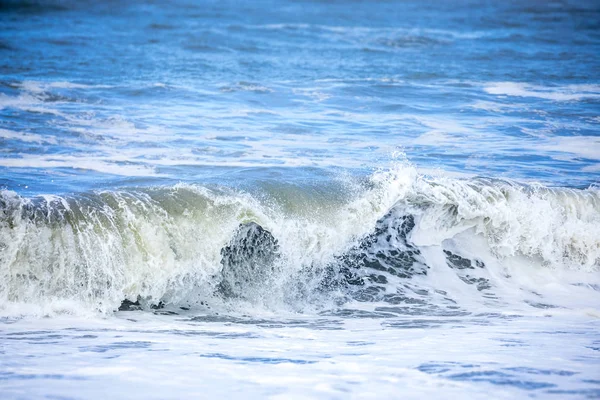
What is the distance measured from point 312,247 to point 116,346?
9.78ft

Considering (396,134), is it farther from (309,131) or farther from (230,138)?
(230,138)

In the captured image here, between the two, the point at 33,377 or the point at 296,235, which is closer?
the point at 33,377

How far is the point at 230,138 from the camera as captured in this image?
1205 centimetres

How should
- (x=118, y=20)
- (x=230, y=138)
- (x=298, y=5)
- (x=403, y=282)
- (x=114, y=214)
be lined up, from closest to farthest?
(x=114, y=214), (x=403, y=282), (x=230, y=138), (x=118, y=20), (x=298, y=5)

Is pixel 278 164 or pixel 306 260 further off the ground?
pixel 278 164

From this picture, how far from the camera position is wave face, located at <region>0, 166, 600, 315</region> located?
272 inches

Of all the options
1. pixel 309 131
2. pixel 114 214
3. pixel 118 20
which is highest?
pixel 118 20

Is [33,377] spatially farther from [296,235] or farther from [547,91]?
[547,91]

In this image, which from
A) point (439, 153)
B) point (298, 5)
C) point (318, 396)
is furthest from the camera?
point (298, 5)

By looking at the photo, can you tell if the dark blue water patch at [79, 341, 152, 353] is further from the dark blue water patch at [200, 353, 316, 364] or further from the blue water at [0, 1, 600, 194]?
the blue water at [0, 1, 600, 194]

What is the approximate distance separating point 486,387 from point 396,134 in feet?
28.4

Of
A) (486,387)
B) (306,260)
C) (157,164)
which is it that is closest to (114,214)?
(306,260)

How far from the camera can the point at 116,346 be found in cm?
539

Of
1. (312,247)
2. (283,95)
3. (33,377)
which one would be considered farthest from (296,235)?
(283,95)
